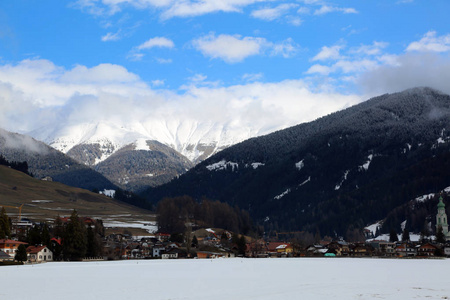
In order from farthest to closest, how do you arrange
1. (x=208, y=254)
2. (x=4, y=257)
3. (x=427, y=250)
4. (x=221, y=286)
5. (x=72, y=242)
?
(x=427, y=250) < (x=208, y=254) < (x=72, y=242) < (x=4, y=257) < (x=221, y=286)

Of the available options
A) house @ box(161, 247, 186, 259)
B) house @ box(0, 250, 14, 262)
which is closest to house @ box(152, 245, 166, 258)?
house @ box(161, 247, 186, 259)

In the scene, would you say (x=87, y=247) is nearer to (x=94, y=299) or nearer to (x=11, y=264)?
(x=11, y=264)

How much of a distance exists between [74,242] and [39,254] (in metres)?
8.53

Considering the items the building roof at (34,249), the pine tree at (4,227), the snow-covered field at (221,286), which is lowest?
the snow-covered field at (221,286)

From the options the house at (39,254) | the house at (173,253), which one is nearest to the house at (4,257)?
the house at (39,254)

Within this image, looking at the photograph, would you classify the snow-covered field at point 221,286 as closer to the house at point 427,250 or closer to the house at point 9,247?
the house at point 9,247

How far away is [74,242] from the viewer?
146m

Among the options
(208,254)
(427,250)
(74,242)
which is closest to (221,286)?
(74,242)

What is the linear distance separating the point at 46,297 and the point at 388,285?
37.1 m

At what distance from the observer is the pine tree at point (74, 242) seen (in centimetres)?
14575

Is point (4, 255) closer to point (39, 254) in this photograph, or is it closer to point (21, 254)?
point (21, 254)

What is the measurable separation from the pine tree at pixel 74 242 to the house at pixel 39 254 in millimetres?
3472

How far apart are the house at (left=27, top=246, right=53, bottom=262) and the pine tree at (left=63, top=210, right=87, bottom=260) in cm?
347

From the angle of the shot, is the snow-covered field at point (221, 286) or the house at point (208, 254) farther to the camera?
the house at point (208, 254)
